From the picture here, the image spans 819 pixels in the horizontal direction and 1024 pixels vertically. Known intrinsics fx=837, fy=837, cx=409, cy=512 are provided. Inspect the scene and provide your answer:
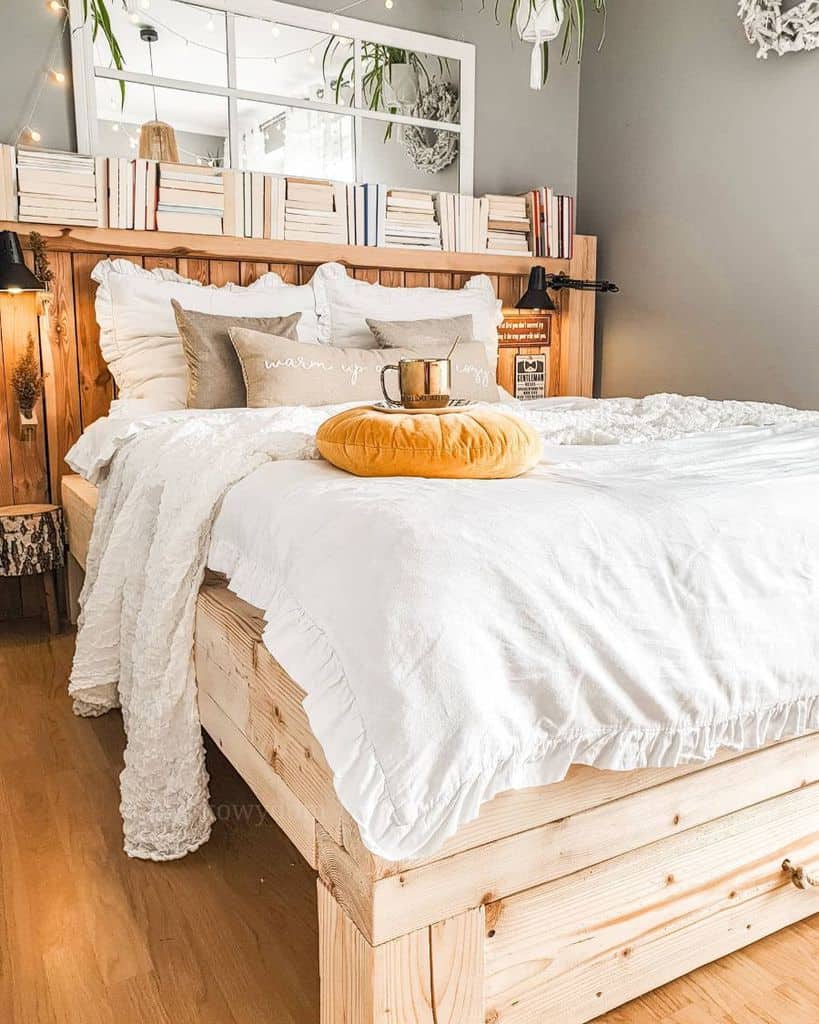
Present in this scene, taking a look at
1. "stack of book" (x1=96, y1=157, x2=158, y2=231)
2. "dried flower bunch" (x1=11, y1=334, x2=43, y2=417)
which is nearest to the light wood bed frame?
"dried flower bunch" (x1=11, y1=334, x2=43, y2=417)

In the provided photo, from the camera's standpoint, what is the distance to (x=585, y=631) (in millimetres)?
960

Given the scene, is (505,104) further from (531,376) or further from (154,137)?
(154,137)

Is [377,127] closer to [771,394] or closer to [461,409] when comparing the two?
[771,394]

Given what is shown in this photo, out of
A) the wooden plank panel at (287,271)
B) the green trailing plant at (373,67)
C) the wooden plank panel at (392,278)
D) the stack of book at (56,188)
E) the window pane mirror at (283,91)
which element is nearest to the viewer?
the stack of book at (56,188)

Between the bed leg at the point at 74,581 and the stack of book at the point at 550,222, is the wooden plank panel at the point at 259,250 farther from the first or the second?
the bed leg at the point at 74,581

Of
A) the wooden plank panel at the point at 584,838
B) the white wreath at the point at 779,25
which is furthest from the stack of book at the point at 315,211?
the wooden plank panel at the point at 584,838

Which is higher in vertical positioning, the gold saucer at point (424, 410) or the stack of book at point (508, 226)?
the stack of book at point (508, 226)

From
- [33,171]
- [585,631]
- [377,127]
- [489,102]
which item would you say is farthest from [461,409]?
[489,102]

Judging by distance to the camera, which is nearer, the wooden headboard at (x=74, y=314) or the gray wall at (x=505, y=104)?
the wooden headboard at (x=74, y=314)

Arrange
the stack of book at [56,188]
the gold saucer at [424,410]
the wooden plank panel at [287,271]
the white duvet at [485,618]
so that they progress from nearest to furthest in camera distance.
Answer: the white duvet at [485,618] → the gold saucer at [424,410] → the stack of book at [56,188] → the wooden plank panel at [287,271]

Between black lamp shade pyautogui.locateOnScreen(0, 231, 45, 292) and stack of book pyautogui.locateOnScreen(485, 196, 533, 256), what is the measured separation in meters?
1.83

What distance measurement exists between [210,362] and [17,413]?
759 millimetres

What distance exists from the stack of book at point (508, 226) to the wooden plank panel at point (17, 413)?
183 cm

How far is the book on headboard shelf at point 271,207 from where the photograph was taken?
2727 mm
